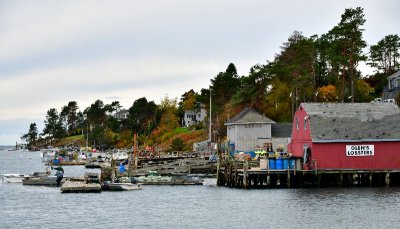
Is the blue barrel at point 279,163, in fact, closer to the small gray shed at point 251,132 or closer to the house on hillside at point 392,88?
the small gray shed at point 251,132

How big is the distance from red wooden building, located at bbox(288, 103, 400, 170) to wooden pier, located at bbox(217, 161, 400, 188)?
0.84 meters

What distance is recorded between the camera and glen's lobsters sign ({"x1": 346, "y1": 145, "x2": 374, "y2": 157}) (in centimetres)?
6600

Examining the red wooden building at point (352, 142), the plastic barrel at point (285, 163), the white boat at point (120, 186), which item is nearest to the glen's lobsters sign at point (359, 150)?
the red wooden building at point (352, 142)

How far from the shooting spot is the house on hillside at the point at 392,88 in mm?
107531

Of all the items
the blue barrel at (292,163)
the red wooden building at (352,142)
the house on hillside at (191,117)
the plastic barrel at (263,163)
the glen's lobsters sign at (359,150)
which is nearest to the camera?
the plastic barrel at (263,163)

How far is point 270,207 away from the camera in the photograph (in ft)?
177

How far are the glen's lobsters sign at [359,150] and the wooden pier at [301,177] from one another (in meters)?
1.59

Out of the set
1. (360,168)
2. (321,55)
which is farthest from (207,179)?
(321,55)

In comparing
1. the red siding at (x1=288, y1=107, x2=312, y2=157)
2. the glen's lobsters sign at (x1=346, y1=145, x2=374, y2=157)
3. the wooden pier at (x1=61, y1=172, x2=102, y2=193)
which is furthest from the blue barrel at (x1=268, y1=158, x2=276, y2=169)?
the wooden pier at (x1=61, y1=172, x2=102, y2=193)

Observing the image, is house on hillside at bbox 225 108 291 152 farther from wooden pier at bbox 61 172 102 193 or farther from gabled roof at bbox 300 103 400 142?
wooden pier at bbox 61 172 102 193

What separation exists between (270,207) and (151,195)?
15.3m

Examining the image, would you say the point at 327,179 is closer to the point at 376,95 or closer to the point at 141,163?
the point at 141,163

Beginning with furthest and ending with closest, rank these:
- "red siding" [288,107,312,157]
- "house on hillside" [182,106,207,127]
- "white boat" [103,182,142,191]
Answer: "house on hillside" [182,106,207,127]
"white boat" [103,182,142,191]
"red siding" [288,107,312,157]

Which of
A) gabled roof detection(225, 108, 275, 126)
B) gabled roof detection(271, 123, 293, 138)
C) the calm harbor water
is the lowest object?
the calm harbor water
